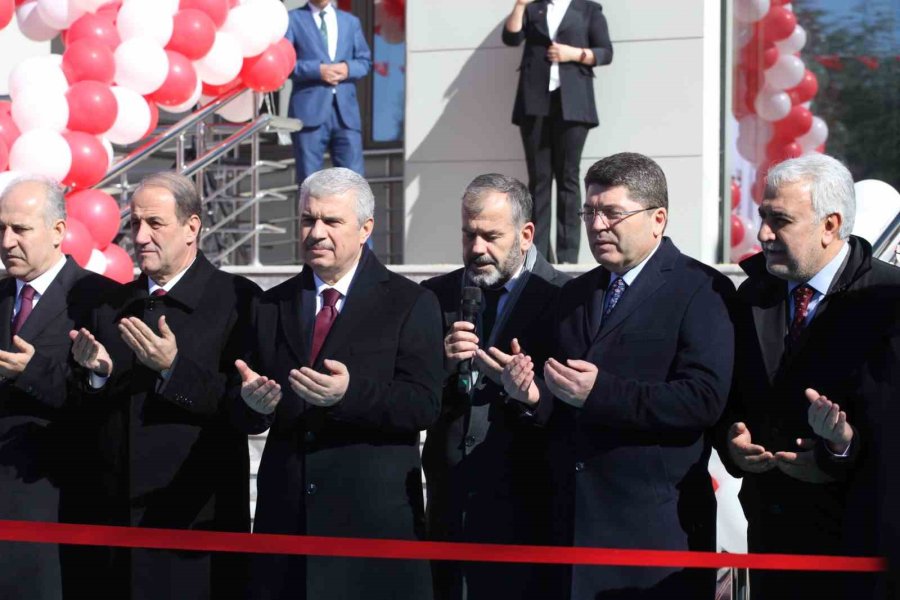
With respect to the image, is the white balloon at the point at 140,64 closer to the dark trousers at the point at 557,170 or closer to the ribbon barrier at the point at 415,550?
the dark trousers at the point at 557,170

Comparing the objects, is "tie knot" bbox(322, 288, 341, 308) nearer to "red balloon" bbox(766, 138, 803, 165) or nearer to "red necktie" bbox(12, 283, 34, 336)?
"red necktie" bbox(12, 283, 34, 336)

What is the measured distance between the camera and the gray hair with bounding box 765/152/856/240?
359 centimetres

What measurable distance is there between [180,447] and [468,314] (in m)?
0.94

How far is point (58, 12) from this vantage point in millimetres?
7207

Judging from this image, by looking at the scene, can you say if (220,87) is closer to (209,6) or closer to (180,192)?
(209,6)

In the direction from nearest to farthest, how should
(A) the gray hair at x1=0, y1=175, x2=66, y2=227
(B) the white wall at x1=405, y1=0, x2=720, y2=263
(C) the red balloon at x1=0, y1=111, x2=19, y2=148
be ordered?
(A) the gray hair at x1=0, y1=175, x2=66, y2=227, (C) the red balloon at x1=0, y1=111, x2=19, y2=148, (B) the white wall at x1=405, y1=0, x2=720, y2=263

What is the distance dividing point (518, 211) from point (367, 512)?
100 cm

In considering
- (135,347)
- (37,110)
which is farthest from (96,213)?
(135,347)

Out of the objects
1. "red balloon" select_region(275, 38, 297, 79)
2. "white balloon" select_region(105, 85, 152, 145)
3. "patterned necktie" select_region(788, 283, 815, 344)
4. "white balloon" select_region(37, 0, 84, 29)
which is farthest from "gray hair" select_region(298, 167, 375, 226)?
"red balloon" select_region(275, 38, 297, 79)

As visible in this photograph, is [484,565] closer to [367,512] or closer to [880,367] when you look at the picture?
[367,512]

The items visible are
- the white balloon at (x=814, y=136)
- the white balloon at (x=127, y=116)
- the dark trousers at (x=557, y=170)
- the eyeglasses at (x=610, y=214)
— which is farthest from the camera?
the white balloon at (x=814, y=136)

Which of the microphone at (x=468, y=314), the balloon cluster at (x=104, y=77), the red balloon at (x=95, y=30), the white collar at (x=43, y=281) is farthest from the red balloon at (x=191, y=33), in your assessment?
the microphone at (x=468, y=314)

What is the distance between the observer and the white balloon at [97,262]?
6707 mm

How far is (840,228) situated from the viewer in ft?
11.8
